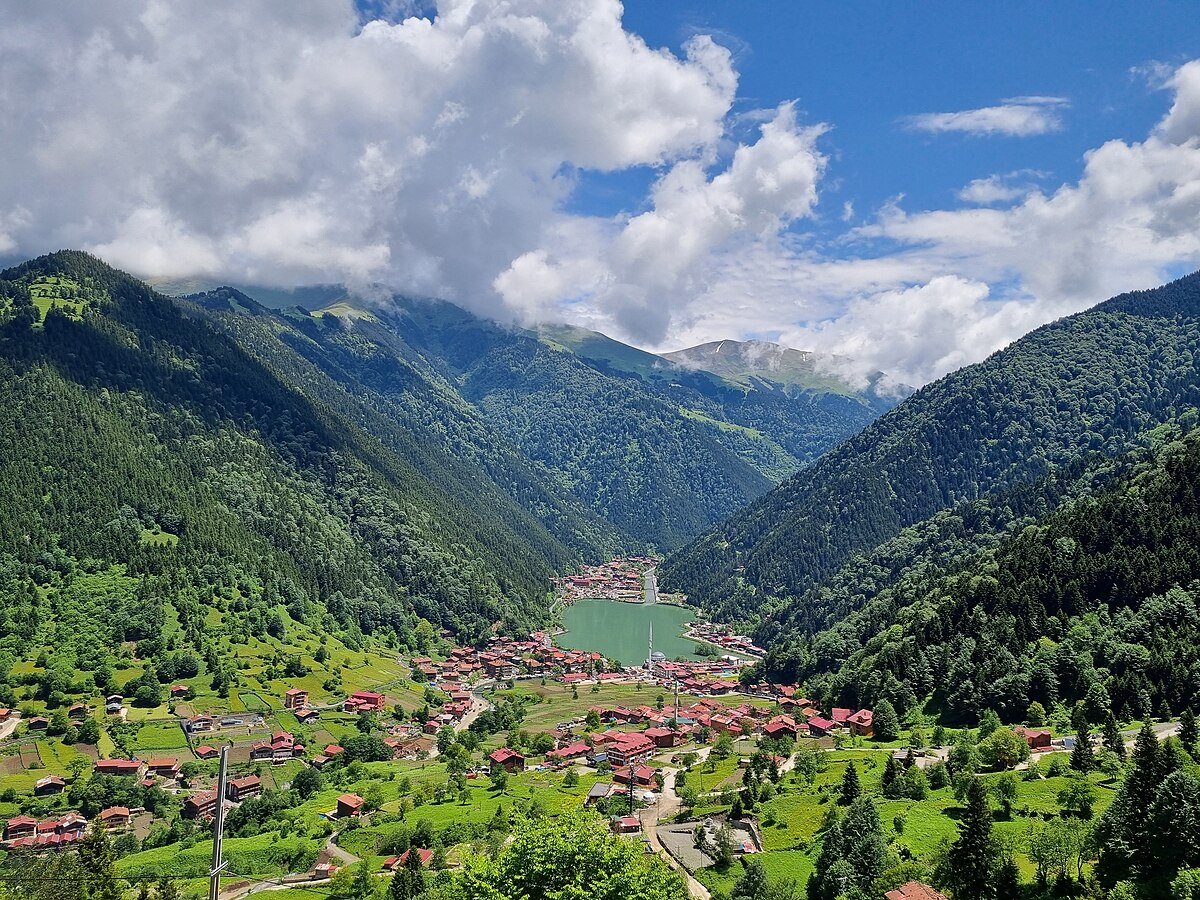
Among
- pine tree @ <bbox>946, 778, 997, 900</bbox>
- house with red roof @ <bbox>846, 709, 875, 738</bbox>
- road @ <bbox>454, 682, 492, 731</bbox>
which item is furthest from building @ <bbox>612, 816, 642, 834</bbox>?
road @ <bbox>454, 682, 492, 731</bbox>

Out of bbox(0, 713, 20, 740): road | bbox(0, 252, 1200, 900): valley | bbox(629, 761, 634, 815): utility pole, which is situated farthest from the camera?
bbox(0, 713, 20, 740): road

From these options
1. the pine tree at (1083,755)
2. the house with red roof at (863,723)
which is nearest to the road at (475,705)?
the house with red roof at (863,723)

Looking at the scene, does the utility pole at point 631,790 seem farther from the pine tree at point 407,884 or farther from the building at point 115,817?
the building at point 115,817

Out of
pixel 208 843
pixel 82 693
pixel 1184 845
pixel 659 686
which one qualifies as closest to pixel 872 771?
pixel 1184 845

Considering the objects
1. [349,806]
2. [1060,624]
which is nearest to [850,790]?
[1060,624]

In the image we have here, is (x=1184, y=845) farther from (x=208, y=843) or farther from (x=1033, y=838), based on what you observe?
(x=208, y=843)

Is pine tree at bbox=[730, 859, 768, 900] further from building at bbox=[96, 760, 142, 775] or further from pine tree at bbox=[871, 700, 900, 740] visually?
building at bbox=[96, 760, 142, 775]
